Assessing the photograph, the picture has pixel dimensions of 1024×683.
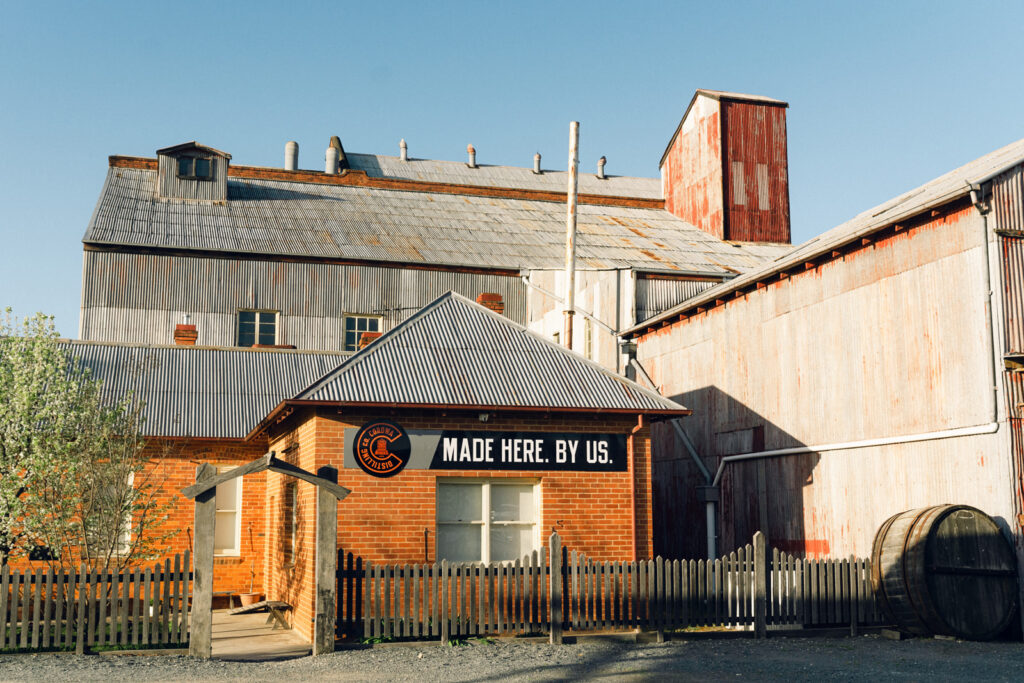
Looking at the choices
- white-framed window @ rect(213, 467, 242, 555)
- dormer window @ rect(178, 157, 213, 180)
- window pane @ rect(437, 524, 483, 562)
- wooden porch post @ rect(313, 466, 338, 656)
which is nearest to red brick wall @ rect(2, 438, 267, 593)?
white-framed window @ rect(213, 467, 242, 555)

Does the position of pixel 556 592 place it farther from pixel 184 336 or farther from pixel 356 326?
pixel 356 326

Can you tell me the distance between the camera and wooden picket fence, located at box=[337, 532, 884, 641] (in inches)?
520

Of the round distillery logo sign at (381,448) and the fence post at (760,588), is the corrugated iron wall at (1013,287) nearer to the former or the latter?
the fence post at (760,588)

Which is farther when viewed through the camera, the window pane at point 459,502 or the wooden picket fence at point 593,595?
the window pane at point 459,502

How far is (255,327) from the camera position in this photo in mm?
31453

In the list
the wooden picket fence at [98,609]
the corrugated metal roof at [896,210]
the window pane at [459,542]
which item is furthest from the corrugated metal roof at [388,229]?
the wooden picket fence at [98,609]

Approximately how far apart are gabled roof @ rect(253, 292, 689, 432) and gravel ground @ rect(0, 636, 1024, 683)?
3.52 m

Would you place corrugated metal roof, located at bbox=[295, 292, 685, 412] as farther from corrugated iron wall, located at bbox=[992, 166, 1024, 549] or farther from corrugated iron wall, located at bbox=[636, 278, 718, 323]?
corrugated iron wall, located at bbox=[636, 278, 718, 323]

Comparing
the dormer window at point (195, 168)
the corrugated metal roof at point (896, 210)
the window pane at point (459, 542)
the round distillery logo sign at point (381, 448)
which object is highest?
the dormer window at point (195, 168)

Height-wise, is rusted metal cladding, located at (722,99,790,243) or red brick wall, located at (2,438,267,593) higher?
rusted metal cladding, located at (722,99,790,243)

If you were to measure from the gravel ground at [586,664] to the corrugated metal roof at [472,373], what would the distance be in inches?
141

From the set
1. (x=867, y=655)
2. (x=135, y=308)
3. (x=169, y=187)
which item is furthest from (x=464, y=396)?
(x=169, y=187)

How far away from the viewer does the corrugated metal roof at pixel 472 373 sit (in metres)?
14.7

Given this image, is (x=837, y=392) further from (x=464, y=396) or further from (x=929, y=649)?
(x=464, y=396)
